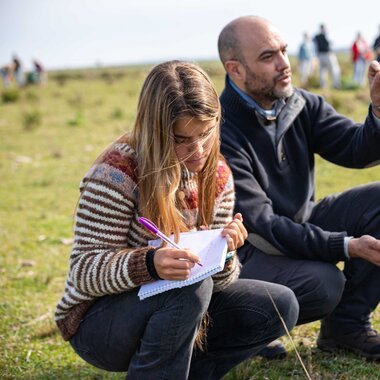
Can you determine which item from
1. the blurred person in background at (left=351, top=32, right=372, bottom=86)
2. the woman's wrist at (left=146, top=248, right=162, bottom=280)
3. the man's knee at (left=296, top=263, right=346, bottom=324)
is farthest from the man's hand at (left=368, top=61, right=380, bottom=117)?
the blurred person in background at (left=351, top=32, right=372, bottom=86)

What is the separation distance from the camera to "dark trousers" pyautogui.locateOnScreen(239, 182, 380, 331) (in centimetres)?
278

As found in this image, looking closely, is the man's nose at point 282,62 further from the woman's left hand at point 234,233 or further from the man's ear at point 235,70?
the woman's left hand at point 234,233

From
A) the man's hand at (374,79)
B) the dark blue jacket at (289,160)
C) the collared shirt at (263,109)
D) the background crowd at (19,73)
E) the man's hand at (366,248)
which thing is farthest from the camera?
the background crowd at (19,73)

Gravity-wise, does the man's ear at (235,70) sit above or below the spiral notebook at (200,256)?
above

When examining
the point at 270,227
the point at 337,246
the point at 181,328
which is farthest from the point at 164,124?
the point at 337,246

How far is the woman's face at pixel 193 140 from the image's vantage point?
230 centimetres

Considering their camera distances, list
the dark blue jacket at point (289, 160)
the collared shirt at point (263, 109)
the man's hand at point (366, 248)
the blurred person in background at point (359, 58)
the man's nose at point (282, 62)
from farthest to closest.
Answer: the blurred person in background at point (359, 58)
the man's nose at point (282, 62)
the collared shirt at point (263, 109)
the dark blue jacket at point (289, 160)
the man's hand at point (366, 248)

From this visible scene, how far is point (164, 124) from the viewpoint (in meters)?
2.27

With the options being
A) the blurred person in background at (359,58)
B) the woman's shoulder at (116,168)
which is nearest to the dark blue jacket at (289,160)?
the woman's shoulder at (116,168)

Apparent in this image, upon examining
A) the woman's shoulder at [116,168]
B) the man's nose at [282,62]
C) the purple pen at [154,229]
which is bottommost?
the purple pen at [154,229]

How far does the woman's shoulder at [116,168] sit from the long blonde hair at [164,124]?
3 centimetres

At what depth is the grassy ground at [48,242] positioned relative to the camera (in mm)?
2936

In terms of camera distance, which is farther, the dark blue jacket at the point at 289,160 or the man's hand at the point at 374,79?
the dark blue jacket at the point at 289,160

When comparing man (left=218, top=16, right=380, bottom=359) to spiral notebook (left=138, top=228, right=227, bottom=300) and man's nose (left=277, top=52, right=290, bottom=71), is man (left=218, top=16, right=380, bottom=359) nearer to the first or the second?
man's nose (left=277, top=52, right=290, bottom=71)
